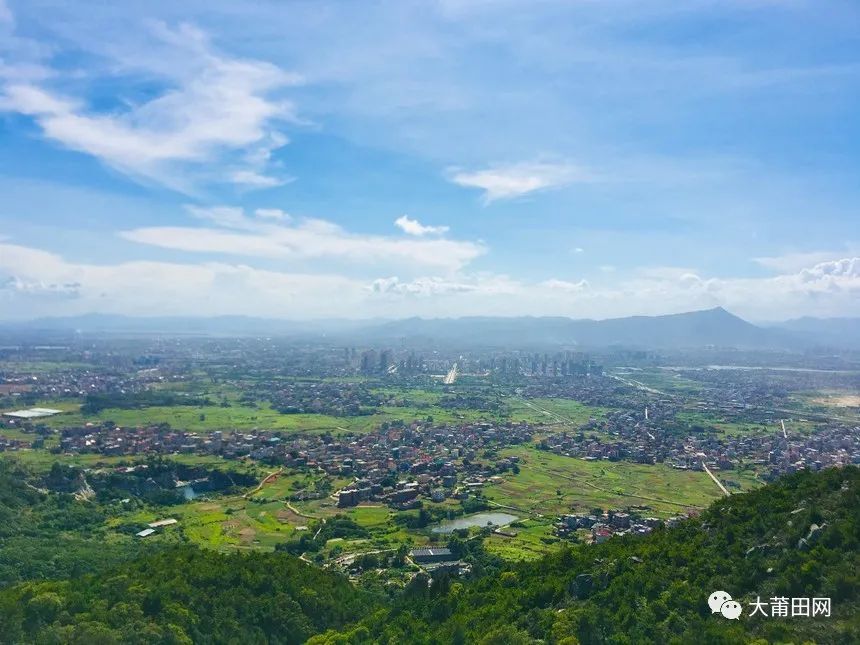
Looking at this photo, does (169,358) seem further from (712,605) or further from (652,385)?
(712,605)

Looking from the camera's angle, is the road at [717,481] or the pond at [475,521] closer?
the pond at [475,521]

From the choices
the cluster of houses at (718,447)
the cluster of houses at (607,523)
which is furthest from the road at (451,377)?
the cluster of houses at (607,523)

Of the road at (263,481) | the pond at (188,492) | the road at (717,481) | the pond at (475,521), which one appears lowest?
the pond at (188,492)

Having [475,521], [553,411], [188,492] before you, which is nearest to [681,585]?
[475,521]

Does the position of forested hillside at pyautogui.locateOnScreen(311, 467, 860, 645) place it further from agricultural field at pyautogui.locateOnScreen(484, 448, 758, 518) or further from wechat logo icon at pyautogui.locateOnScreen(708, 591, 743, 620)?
agricultural field at pyautogui.locateOnScreen(484, 448, 758, 518)

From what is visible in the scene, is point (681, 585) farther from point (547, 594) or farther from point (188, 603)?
point (188, 603)

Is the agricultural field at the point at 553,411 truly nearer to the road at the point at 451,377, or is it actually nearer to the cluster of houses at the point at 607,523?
the road at the point at 451,377

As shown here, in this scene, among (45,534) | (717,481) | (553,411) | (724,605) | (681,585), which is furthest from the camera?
(553,411)
